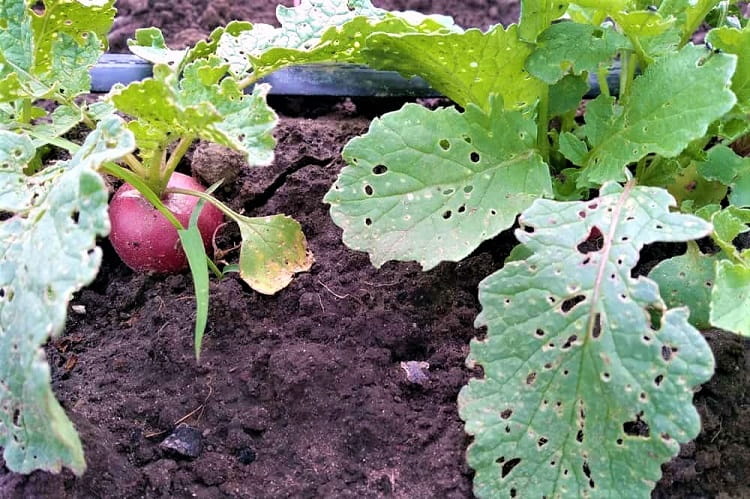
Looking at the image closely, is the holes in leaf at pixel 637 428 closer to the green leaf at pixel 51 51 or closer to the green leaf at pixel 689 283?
the green leaf at pixel 689 283

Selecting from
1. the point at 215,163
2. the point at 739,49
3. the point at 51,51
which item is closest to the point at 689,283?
the point at 739,49

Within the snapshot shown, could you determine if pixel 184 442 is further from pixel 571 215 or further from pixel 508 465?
pixel 571 215

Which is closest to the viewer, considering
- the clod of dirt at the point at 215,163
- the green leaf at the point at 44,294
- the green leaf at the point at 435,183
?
the green leaf at the point at 44,294

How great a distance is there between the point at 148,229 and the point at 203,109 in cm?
52

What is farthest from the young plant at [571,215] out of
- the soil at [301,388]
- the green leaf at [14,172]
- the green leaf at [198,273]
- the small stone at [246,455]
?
A: the green leaf at [14,172]

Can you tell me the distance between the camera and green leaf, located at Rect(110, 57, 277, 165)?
3.92 feet

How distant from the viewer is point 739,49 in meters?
1.43

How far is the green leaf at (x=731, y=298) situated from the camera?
1199mm

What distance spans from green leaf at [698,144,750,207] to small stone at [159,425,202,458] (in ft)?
4.08

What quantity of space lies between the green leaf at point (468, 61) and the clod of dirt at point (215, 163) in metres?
0.51

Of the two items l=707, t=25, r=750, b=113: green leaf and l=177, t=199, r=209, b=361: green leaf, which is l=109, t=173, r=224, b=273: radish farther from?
l=707, t=25, r=750, b=113: green leaf

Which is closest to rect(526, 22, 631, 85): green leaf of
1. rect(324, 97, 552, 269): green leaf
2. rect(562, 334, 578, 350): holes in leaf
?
rect(324, 97, 552, 269): green leaf

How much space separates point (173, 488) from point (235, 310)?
16.2 inches

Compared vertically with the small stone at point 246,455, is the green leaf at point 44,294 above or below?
above
